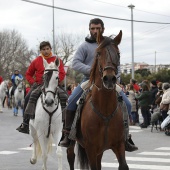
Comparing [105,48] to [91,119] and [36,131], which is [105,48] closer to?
[91,119]

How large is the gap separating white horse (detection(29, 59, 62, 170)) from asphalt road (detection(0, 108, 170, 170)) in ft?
2.51

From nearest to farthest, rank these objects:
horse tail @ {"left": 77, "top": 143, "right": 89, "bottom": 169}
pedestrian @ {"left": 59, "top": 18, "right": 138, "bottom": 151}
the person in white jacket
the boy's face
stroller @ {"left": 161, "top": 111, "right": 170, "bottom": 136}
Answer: pedestrian @ {"left": 59, "top": 18, "right": 138, "bottom": 151} < horse tail @ {"left": 77, "top": 143, "right": 89, "bottom": 169} < the boy's face < stroller @ {"left": 161, "top": 111, "right": 170, "bottom": 136} < the person in white jacket

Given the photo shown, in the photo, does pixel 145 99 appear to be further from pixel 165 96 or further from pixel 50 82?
pixel 50 82

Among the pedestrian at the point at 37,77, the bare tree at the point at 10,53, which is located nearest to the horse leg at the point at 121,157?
the pedestrian at the point at 37,77

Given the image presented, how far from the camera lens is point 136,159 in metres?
11.8

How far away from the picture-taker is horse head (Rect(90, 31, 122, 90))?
6066 mm

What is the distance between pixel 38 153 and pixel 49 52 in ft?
Result: 7.28

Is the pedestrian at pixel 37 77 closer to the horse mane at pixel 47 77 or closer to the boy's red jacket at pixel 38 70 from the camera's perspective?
the boy's red jacket at pixel 38 70

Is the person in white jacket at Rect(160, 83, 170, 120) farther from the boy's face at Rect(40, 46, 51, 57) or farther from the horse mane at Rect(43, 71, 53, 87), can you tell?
the horse mane at Rect(43, 71, 53, 87)

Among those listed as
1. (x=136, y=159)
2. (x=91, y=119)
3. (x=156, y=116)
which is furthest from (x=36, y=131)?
(x=156, y=116)

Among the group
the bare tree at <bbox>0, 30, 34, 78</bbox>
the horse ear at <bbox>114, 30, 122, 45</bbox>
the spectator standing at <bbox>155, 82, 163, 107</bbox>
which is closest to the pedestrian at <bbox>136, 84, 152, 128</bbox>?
the spectator standing at <bbox>155, 82, 163, 107</bbox>

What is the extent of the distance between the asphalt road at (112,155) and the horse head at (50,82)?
4.91 feet

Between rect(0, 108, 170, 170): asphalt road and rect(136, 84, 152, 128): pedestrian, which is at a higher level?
rect(136, 84, 152, 128): pedestrian

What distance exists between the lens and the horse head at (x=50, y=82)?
31.8 feet
